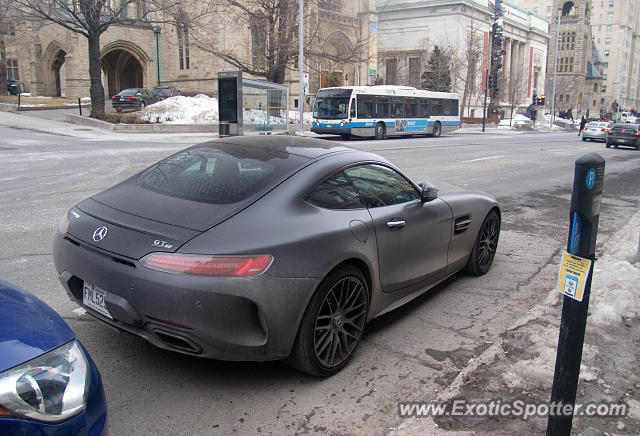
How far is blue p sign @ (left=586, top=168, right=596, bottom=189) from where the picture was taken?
2.30 m

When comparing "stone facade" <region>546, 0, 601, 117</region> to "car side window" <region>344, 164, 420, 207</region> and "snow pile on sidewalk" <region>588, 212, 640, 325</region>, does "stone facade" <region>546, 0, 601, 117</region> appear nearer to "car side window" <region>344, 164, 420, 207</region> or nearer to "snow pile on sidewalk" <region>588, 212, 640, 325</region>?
"snow pile on sidewalk" <region>588, 212, 640, 325</region>

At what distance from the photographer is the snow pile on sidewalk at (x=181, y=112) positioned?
30.2 metres

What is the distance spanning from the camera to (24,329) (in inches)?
78.1

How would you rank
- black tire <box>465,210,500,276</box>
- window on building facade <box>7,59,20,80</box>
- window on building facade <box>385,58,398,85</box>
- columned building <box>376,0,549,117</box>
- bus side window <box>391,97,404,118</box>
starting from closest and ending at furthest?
1. black tire <box>465,210,500,276</box>
2. bus side window <box>391,97,404,118</box>
3. window on building facade <box>7,59,20,80</box>
4. columned building <box>376,0,549,117</box>
5. window on building facade <box>385,58,398,85</box>

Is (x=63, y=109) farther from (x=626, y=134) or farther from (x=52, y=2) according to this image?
(x=626, y=134)

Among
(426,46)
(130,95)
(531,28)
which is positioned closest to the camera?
(130,95)

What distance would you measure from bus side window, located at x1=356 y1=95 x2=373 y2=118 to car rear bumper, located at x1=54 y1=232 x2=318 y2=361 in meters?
27.3

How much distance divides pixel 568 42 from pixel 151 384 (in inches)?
5584

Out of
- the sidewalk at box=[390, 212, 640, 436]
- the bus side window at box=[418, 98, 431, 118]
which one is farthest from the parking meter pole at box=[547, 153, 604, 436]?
the bus side window at box=[418, 98, 431, 118]

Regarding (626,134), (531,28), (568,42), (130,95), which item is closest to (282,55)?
(130,95)

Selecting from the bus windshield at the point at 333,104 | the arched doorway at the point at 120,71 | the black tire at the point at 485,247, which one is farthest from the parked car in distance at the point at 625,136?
the arched doorway at the point at 120,71

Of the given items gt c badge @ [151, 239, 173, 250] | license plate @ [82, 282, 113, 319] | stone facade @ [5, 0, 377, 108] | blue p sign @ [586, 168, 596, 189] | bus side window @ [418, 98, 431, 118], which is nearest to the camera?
blue p sign @ [586, 168, 596, 189]

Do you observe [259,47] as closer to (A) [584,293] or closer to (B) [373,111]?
(B) [373,111]

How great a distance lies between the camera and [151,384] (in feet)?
11.1
